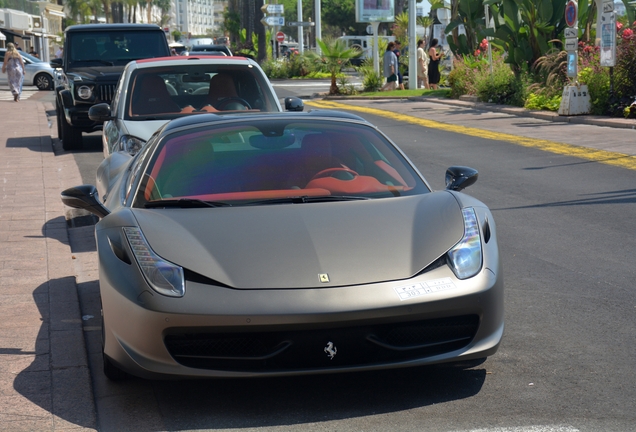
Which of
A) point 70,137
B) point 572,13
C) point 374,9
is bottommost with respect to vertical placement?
point 70,137

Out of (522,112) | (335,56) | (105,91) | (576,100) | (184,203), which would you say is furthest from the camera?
(335,56)

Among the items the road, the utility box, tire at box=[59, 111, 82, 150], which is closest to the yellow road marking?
the utility box

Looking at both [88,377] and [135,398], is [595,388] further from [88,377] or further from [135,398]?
[88,377]

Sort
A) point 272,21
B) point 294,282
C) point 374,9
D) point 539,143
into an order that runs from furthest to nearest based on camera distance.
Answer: point 272,21 < point 374,9 < point 539,143 < point 294,282

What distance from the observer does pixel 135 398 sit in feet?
14.0

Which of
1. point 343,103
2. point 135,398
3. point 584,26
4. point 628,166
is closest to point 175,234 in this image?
point 135,398

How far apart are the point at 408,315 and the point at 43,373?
1.96m

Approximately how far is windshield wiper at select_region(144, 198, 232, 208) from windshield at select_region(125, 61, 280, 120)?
197 inches

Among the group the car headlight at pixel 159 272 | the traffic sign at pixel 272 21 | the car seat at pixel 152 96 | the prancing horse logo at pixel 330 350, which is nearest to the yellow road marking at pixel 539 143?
the car seat at pixel 152 96

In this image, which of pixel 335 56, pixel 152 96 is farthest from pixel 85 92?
pixel 335 56

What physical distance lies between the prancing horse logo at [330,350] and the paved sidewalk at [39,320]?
1093 mm

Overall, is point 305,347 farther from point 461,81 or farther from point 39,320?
point 461,81

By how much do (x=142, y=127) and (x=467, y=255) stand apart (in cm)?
576

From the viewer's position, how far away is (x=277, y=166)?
509cm
